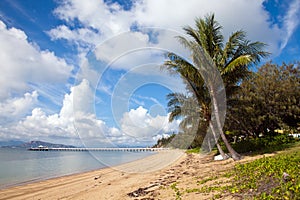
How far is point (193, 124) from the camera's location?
56.0 feet

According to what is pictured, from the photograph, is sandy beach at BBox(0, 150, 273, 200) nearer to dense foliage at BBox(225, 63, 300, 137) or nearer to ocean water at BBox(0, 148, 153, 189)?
ocean water at BBox(0, 148, 153, 189)

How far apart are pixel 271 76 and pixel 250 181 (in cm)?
1770

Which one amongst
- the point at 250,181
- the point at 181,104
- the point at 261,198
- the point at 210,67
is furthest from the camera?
the point at 181,104

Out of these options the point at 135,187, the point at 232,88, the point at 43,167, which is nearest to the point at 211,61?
the point at 232,88

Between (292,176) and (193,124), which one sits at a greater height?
(193,124)

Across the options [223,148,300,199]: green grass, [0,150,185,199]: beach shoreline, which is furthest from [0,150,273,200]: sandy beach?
[223,148,300,199]: green grass

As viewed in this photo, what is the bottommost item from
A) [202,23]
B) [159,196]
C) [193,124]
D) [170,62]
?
[159,196]

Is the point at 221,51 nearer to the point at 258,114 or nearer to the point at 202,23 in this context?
the point at 202,23

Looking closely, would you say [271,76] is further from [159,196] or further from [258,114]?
[159,196]

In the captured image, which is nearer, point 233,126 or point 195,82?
point 195,82

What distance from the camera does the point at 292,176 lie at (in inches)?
213

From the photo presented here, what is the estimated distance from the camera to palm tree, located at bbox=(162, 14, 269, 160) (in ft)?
42.0

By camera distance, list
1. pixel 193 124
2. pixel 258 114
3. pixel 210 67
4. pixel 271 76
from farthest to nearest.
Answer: pixel 271 76 < pixel 258 114 < pixel 193 124 < pixel 210 67

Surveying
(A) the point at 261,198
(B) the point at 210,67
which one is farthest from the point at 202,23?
(A) the point at 261,198
